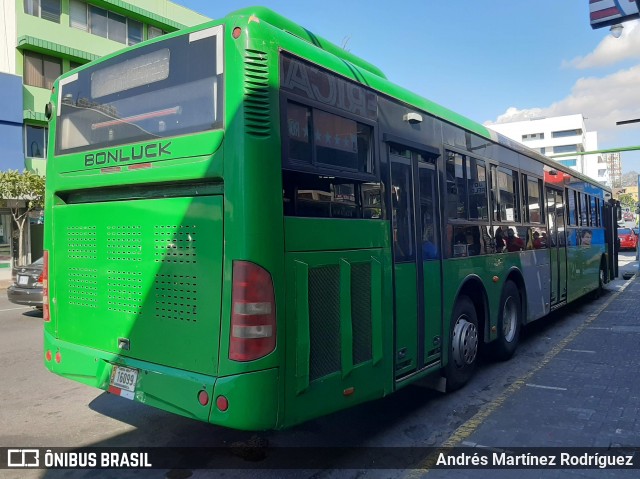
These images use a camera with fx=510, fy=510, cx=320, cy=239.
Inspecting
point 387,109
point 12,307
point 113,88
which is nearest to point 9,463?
point 113,88

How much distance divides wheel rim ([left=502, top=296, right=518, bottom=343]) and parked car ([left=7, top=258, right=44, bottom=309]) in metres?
8.97

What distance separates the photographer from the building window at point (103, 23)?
25984 mm

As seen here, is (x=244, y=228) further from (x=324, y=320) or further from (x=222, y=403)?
(x=222, y=403)

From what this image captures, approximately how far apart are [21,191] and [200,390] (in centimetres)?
1959

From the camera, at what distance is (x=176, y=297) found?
3627 millimetres

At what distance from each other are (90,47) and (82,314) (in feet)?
87.4

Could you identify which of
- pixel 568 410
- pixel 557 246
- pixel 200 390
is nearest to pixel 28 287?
pixel 200 390

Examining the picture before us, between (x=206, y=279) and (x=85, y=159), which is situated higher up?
(x=85, y=159)

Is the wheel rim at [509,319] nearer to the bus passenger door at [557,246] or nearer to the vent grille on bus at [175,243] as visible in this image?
the bus passenger door at [557,246]

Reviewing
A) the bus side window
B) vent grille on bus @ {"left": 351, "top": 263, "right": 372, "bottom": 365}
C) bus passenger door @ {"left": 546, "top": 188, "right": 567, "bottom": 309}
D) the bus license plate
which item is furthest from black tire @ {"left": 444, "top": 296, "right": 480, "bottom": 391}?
bus passenger door @ {"left": 546, "top": 188, "right": 567, "bottom": 309}

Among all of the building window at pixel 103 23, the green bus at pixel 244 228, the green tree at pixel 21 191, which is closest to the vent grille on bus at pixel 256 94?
the green bus at pixel 244 228

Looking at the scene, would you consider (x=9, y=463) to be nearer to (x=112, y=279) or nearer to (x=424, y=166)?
(x=112, y=279)

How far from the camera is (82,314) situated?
4258 mm

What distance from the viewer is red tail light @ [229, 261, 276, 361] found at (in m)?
3.24
